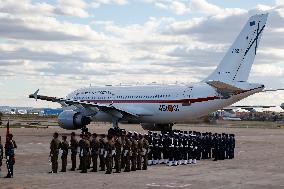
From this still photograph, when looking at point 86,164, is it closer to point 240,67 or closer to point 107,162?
point 107,162

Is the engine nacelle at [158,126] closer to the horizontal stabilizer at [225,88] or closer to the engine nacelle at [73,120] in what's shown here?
the engine nacelle at [73,120]

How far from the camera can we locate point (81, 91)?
54156 millimetres

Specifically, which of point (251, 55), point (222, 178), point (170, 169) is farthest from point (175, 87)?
point (222, 178)

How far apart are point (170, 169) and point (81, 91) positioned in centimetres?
3172

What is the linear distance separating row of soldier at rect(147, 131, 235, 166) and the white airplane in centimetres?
1155

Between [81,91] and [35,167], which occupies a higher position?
[81,91]

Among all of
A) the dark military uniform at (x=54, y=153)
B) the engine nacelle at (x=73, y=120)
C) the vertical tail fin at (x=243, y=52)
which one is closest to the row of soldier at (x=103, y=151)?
the dark military uniform at (x=54, y=153)

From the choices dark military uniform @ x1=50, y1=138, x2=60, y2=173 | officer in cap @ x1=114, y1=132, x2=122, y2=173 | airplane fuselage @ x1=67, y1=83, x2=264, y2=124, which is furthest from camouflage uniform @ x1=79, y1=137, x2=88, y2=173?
airplane fuselage @ x1=67, y1=83, x2=264, y2=124

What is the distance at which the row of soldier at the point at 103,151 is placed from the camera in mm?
21812

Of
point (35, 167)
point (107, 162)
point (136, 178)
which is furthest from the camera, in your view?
point (35, 167)

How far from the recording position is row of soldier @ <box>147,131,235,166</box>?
26.0 m

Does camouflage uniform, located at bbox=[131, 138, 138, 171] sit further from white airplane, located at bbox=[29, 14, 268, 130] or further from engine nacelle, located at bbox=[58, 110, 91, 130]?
engine nacelle, located at bbox=[58, 110, 91, 130]

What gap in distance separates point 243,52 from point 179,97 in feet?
20.5

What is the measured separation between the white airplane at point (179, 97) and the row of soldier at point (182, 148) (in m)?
11.6
